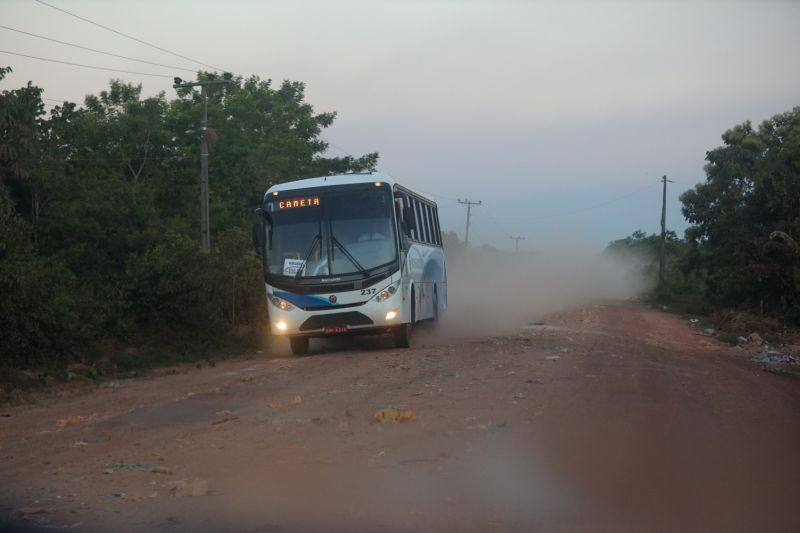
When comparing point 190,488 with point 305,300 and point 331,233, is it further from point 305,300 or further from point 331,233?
point 331,233

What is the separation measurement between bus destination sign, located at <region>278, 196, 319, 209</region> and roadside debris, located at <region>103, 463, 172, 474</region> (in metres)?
10.2

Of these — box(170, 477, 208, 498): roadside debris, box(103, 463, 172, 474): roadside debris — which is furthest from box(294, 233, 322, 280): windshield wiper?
box(170, 477, 208, 498): roadside debris

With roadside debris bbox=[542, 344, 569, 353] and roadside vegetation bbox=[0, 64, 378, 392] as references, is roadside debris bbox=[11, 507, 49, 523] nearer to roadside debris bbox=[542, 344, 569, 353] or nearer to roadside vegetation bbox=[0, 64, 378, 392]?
roadside vegetation bbox=[0, 64, 378, 392]

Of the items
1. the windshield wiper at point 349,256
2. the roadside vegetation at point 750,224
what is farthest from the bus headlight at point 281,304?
the roadside vegetation at point 750,224

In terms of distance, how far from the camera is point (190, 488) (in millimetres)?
5996

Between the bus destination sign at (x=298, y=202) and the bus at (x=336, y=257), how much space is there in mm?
20

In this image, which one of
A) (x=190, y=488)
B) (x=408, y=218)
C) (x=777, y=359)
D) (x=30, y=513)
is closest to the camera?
(x=30, y=513)

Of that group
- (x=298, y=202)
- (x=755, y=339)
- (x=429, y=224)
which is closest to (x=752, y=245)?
(x=755, y=339)

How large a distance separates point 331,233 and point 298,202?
95 centimetres

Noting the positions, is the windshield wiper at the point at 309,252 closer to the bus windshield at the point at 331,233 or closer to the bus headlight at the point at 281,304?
the bus windshield at the point at 331,233

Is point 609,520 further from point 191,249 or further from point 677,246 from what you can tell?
point 677,246

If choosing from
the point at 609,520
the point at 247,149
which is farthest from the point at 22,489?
the point at 247,149

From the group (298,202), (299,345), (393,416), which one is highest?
(298,202)

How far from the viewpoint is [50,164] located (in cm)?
2462
